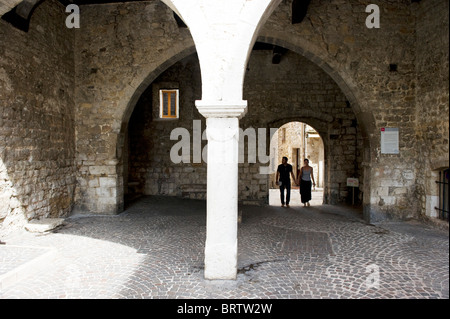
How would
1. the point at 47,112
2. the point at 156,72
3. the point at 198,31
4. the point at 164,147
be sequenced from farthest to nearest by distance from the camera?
the point at 164,147
the point at 156,72
the point at 47,112
the point at 198,31

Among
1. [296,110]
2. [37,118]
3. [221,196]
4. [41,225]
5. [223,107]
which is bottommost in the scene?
[41,225]

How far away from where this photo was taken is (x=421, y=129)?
223 inches

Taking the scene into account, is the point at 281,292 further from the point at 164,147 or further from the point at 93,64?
the point at 164,147

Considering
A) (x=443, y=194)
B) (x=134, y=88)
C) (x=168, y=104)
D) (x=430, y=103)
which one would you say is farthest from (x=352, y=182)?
(x=134, y=88)

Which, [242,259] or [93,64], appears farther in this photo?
[93,64]

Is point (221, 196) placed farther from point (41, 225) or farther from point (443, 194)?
point (443, 194)

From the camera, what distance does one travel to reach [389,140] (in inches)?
231

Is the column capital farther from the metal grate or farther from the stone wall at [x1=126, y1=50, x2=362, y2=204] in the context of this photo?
the stone wall at [x1=126, y1=50, x2=362, y2=204]

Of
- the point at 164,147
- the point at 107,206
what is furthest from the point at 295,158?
the point at 107,206

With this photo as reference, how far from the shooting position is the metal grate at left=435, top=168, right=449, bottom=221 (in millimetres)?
5031

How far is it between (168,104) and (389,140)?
20.3 ft

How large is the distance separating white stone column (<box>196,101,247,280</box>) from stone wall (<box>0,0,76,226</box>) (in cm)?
356
